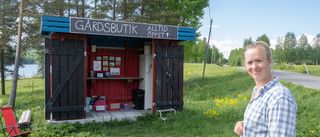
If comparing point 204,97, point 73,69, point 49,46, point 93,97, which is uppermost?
point 49,46

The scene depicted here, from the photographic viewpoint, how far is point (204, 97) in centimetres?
1614

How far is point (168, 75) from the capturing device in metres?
8.52

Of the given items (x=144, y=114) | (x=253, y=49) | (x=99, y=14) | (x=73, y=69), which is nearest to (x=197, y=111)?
(x=144, y=114)

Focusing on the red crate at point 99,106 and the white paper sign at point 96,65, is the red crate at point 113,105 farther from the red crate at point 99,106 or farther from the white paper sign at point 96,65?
the white paper sign at point 96,65

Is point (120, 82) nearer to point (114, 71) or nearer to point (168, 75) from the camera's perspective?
point (114, 71)

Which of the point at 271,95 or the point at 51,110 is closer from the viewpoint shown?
the point at 271,95

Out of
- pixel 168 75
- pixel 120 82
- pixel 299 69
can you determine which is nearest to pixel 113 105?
pixel 120 82

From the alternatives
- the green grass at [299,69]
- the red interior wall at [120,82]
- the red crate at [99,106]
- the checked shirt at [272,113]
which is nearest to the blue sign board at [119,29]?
the red interior wall at [120,82]

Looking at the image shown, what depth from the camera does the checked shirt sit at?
Result: 1.53m

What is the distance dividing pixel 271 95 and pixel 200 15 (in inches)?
720

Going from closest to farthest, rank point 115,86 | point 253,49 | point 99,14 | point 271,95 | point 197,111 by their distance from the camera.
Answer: point 271,95, point 253,49, point 197,111, point 115,86, point 99,14

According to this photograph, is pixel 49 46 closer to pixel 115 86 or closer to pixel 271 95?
pixel 115 86

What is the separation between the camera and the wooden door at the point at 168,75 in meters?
8.38

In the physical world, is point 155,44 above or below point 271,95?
above
